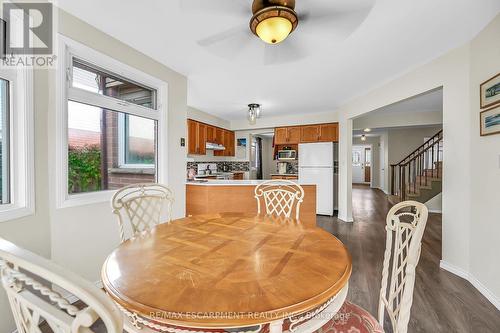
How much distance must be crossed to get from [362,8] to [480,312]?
2432mm

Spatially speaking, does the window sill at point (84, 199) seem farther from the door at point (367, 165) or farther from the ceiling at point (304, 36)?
the door at point (367, 165)

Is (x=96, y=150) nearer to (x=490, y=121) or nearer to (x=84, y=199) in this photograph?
(x=84, y=199)

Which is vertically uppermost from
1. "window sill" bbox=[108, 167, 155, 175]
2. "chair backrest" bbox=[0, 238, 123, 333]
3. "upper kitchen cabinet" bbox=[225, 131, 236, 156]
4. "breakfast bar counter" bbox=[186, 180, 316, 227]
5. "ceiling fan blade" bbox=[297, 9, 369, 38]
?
"ceiling fan blade" bbox=[297, 9, 369, 38]

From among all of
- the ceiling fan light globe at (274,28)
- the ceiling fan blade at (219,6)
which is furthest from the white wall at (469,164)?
the ceiling fan blade at (219,6)

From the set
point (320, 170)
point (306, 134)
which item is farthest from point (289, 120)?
point (320, 170)

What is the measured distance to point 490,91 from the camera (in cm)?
196

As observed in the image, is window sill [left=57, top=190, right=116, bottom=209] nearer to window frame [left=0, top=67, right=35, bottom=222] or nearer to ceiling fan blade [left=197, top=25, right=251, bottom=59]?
window frame [left=0, top=67, right=35, bottom=222]

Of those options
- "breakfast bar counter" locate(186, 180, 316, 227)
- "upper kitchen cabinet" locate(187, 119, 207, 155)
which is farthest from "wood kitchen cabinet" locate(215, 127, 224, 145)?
"breakfast bar counter" locate(186, 180, 316, 227)

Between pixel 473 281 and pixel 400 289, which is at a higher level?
pixel 400 289

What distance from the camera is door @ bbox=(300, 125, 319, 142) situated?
17.1ft

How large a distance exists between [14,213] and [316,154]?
482 cm

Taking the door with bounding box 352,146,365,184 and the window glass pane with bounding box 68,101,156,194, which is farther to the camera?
the door with bounding box 352,146,365,184

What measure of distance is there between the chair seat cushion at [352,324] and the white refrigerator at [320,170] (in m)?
3.91

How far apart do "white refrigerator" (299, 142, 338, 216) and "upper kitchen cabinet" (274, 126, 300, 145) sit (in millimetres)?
288
